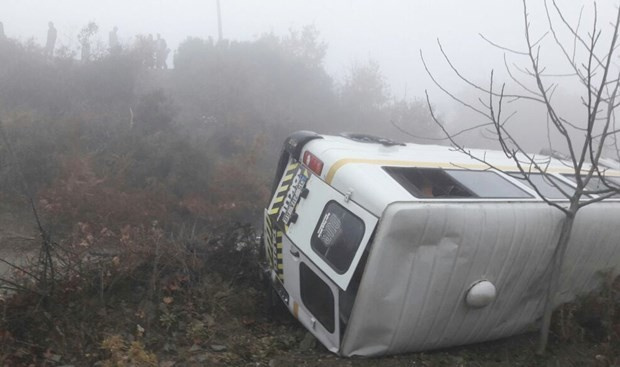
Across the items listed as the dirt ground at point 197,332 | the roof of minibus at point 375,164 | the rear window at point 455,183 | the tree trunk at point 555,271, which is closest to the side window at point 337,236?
the roof of minibus at point 375,164

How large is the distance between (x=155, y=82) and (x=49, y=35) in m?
4.21

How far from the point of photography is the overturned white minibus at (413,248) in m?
4.37

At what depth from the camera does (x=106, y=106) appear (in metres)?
16.2

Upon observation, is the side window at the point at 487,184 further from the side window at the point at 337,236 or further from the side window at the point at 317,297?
the side window at the point at 317,297

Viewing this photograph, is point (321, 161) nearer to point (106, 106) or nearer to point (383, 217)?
point (383, 217)

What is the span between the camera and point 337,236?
472cm

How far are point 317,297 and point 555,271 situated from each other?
2035 millimetres

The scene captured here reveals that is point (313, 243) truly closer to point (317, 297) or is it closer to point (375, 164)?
point (317, 297)

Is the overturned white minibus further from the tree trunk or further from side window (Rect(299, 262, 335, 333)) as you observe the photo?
the tree trunk

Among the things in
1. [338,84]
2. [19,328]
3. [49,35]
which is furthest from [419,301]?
[338,84]

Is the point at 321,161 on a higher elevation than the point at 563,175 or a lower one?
higher

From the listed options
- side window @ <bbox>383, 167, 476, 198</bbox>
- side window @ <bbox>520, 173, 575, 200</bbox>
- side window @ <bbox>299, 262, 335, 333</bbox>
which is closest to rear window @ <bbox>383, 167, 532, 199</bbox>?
side window @ <bbox>383, 167, 476, 198</bbox>

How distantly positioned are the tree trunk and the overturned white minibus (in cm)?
14

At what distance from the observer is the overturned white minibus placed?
14.3ft
